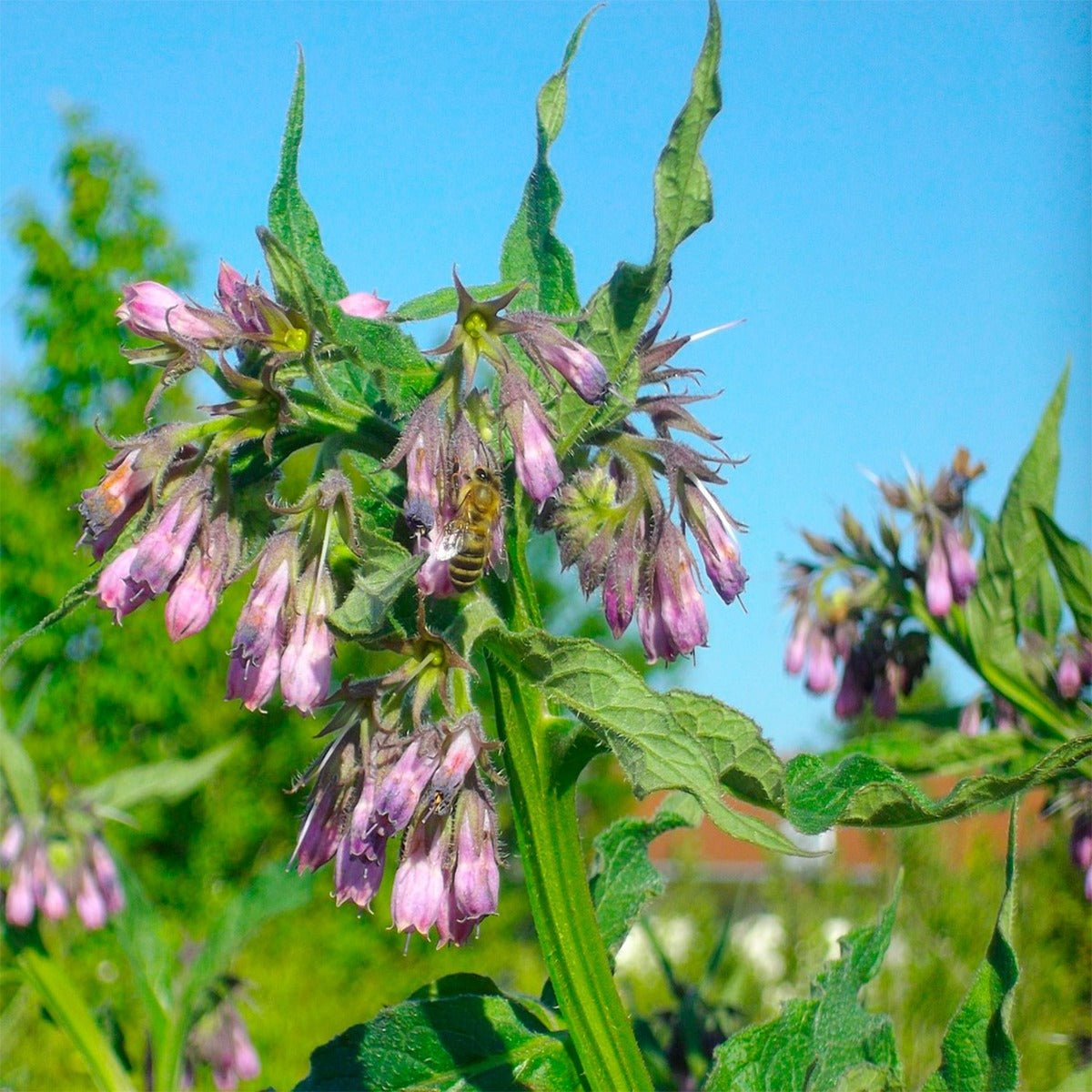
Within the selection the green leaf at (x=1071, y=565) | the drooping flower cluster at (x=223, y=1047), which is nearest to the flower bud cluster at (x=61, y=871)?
the drooping flower cluster at (x=223, y=1047)

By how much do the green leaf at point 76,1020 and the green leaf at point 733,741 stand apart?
2.05 meters

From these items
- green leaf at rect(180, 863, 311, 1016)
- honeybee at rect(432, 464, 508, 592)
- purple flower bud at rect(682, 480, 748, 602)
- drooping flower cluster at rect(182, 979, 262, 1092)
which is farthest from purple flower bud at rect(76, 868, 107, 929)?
honeybee at rect(432, 464, 508, 592)

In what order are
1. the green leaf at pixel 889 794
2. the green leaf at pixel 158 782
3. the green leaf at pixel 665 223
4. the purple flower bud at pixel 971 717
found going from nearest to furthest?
the green leaf at pixel 889 794
the green leaf at pixel 665 223
the purple flower bud at pixel 971 717
the green leaf at pixel 158 782

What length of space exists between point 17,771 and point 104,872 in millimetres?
2071

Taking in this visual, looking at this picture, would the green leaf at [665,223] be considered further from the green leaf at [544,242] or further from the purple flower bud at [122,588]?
the purple flower bud at [122,588]


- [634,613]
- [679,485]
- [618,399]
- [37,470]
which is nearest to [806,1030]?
[634,613]

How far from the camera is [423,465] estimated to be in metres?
1.37

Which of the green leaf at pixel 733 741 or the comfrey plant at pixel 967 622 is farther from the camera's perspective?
the comfrey plant at pixel 967 622

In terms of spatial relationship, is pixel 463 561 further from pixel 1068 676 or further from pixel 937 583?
pixel 937 583

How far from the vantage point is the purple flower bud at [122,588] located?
153 centimetres

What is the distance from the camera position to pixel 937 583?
355 centimetres

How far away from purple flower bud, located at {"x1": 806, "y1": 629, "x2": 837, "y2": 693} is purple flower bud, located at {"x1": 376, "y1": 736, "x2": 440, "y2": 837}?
10.1 feet

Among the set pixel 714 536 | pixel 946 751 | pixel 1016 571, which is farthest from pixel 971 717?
pixel 714 536

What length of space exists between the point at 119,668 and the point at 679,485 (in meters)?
12.5
